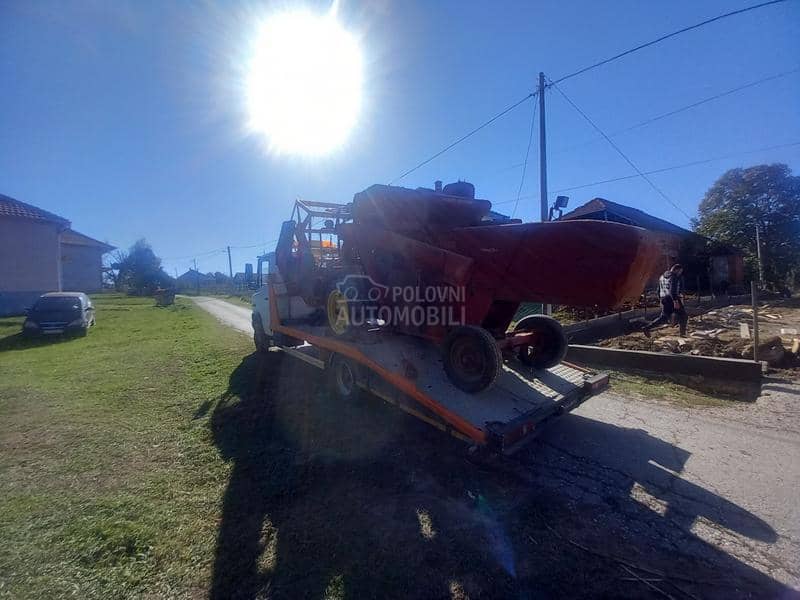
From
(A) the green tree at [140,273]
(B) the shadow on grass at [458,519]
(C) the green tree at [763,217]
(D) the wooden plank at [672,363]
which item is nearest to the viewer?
(B) the shadow on grass at [458,519]

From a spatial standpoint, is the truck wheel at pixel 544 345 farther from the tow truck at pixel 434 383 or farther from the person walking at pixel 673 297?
the person walking at pixel 673 297

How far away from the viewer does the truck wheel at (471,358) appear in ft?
11.8

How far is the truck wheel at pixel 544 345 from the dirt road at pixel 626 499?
85 cm

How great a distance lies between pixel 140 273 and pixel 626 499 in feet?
168

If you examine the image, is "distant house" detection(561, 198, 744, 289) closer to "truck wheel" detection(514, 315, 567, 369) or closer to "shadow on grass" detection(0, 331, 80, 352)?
"truck wheel" detection(514, 315, 567, 369)

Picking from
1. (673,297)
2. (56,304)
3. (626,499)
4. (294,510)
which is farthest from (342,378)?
(56,304)

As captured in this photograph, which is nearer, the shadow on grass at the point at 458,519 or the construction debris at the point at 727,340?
the shadow on grass at the point at 458,519

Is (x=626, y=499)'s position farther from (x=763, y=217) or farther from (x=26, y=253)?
(x=763, y=217)

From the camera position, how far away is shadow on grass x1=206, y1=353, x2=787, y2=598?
91.4 inches

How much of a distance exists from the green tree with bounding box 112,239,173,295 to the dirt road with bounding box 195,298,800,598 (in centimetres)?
4710

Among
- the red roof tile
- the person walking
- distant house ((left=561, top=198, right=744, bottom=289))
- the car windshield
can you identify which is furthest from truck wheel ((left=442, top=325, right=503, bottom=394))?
the red roof tile

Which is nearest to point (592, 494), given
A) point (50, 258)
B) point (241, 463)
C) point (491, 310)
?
point (491, 310)

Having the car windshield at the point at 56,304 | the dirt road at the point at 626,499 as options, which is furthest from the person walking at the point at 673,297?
the car windshield at the point at 56,304

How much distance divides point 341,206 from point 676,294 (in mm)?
8572
